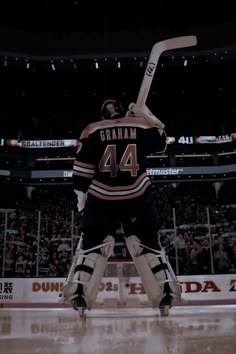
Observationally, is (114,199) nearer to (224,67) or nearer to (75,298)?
(75,298)

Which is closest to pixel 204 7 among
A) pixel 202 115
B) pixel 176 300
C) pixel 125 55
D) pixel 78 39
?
pixel 125 55

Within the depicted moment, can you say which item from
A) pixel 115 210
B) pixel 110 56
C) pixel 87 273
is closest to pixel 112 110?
pixel 115 210

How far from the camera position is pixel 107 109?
342cm

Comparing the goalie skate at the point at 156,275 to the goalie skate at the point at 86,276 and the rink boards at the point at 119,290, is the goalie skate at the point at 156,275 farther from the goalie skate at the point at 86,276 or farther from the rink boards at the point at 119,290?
the rink boards at the point at 119,290

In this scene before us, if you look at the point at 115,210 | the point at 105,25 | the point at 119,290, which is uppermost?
the point at 105,25

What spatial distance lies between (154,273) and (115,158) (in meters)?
0.92

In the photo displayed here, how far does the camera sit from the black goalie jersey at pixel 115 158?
309cm

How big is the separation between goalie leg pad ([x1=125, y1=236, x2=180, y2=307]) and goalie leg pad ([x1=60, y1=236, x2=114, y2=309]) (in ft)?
0.70

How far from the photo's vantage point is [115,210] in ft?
10.0

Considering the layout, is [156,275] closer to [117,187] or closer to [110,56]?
[117,187]

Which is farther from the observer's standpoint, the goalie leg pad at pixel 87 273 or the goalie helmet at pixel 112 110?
the goalie helmet at pixel 112 110

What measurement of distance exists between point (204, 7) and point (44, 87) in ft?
21.8

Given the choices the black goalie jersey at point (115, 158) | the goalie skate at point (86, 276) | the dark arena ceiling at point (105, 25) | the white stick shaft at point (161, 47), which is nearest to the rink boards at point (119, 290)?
the goalie skate at point (86, 276)

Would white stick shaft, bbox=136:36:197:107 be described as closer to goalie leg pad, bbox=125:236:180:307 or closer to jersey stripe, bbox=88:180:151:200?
jersey stripe, bbox=88:180:151:200
